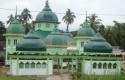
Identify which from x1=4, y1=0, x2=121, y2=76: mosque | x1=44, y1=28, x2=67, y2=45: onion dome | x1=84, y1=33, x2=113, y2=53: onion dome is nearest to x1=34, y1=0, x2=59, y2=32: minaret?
x1=4, y1=0, x2=121, y2=76: mosque

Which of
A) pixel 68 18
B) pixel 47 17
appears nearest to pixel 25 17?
pixel 68 18

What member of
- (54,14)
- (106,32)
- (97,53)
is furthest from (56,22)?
(106,32)

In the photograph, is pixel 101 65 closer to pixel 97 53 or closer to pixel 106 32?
pixel 97 53

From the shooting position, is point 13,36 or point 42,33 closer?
point 13,36

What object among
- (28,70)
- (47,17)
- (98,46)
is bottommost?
(28,70)

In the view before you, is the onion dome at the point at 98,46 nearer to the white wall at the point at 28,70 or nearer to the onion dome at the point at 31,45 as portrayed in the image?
the onion dome at the point at 31,45

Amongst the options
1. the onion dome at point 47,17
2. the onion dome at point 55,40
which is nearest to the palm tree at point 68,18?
the onion dome at point 47,17

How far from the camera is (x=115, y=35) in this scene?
7138 centimetres

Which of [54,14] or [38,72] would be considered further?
[54,14]

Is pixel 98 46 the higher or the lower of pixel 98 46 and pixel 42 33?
the lower

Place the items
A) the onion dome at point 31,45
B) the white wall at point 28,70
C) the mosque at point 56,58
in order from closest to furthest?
1. the white wall at point 28,70
2. the mosque at point 56,58
3. the onion dome at point 31,45

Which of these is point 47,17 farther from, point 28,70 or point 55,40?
point 28,70

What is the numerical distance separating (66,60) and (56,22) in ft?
26.9

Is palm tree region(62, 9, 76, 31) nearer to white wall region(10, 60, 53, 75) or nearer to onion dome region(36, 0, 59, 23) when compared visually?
onion dome region(36, 0, 59, 23)
